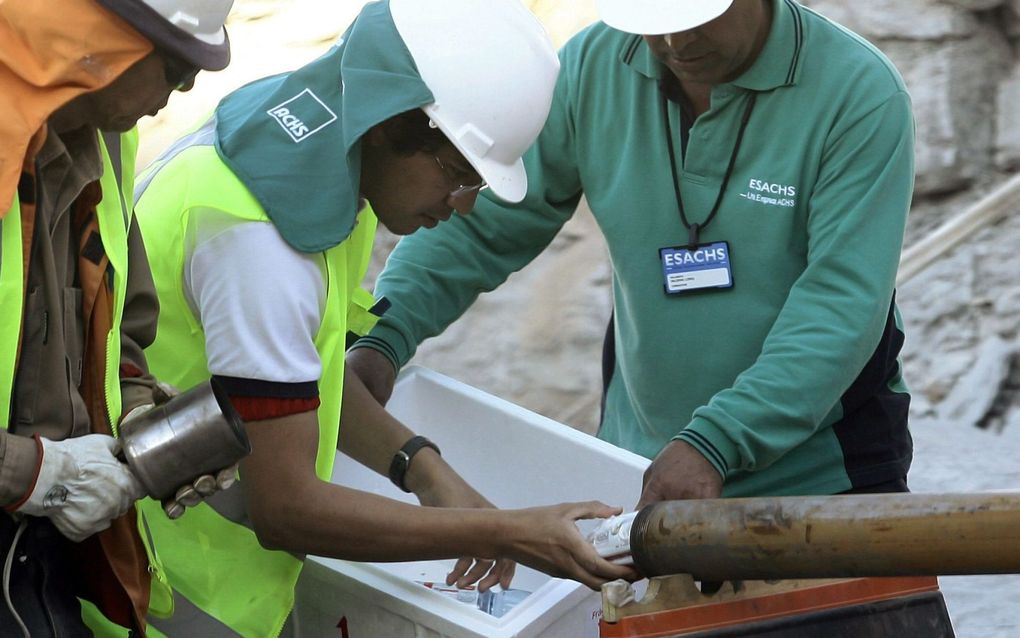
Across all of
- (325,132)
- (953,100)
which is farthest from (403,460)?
(953,100)

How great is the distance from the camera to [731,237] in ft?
9.09

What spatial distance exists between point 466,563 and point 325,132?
90 centimetres

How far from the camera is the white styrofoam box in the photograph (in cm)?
235

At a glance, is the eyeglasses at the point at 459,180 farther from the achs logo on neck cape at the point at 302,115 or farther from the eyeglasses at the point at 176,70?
the eyeglasses at the point at 176,70

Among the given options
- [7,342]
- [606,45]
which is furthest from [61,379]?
[606,45]

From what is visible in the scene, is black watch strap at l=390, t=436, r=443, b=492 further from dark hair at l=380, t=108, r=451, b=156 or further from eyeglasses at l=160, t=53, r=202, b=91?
eyeglasses at l=160, t=53, r=202, b=91

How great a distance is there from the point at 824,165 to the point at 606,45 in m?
0.56

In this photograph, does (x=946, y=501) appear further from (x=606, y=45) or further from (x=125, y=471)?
(x=606, y=45)

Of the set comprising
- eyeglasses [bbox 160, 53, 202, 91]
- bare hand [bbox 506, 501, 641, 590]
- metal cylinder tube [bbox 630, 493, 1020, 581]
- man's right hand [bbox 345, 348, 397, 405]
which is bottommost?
man's right hand [bbox 345, 348, 397, 405]

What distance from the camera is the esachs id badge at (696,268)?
2773 mm

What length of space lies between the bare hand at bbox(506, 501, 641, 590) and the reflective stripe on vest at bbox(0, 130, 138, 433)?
69 cm

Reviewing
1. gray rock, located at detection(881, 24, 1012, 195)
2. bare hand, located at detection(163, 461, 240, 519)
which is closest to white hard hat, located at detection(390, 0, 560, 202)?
bare hand, located at detection(163, 461, 240, 519)

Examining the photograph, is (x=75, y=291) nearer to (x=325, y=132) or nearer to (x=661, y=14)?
(x=325, y=132)

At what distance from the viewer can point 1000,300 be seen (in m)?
5.56
